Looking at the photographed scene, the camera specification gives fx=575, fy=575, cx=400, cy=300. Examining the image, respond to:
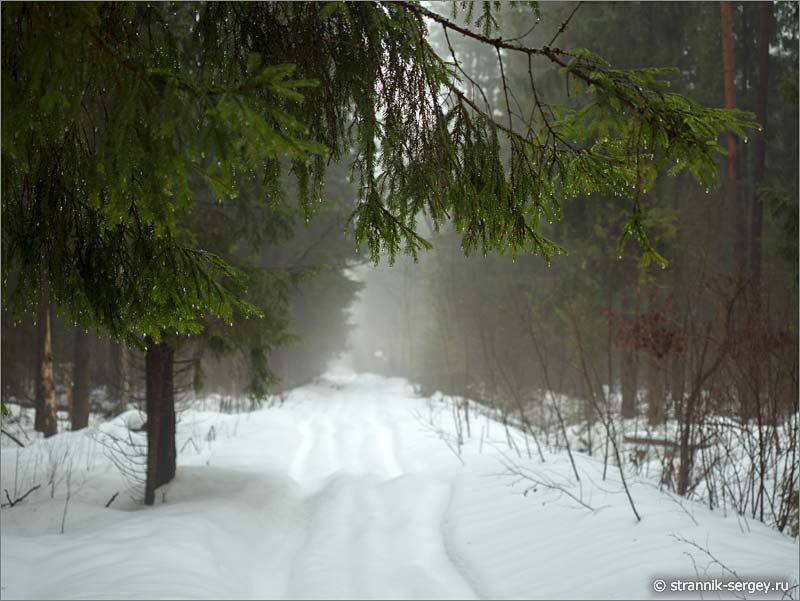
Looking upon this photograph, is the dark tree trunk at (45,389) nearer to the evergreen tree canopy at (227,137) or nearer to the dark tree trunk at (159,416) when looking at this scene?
the dark tree trunk at (159,416)

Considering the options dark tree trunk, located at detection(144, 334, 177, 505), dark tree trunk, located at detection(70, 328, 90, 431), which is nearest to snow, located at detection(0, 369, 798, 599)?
dark tree trunk, located at detection(144, 334, 177, 505)

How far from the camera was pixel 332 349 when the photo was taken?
35.4m

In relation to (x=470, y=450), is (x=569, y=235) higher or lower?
higher

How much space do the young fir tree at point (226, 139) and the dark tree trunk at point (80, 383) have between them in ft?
33.6

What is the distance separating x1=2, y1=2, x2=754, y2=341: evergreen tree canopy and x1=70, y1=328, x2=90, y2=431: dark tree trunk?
10.2m

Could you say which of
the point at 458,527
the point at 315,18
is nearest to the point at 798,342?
the point at 458,527

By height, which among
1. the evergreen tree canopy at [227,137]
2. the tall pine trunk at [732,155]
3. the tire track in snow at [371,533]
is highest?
the tall pine trunk at [732,155]

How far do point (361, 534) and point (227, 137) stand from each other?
536cm

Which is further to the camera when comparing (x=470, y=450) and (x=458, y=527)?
(x=470, y=450)

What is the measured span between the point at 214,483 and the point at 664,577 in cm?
561

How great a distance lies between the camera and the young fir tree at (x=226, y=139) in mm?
1859

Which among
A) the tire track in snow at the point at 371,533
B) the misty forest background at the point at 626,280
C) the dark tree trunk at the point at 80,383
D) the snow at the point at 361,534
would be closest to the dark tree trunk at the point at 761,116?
the misty forest background at the point at 626,280

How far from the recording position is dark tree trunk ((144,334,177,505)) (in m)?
6.70

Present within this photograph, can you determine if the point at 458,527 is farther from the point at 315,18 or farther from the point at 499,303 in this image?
the point at 499,303
